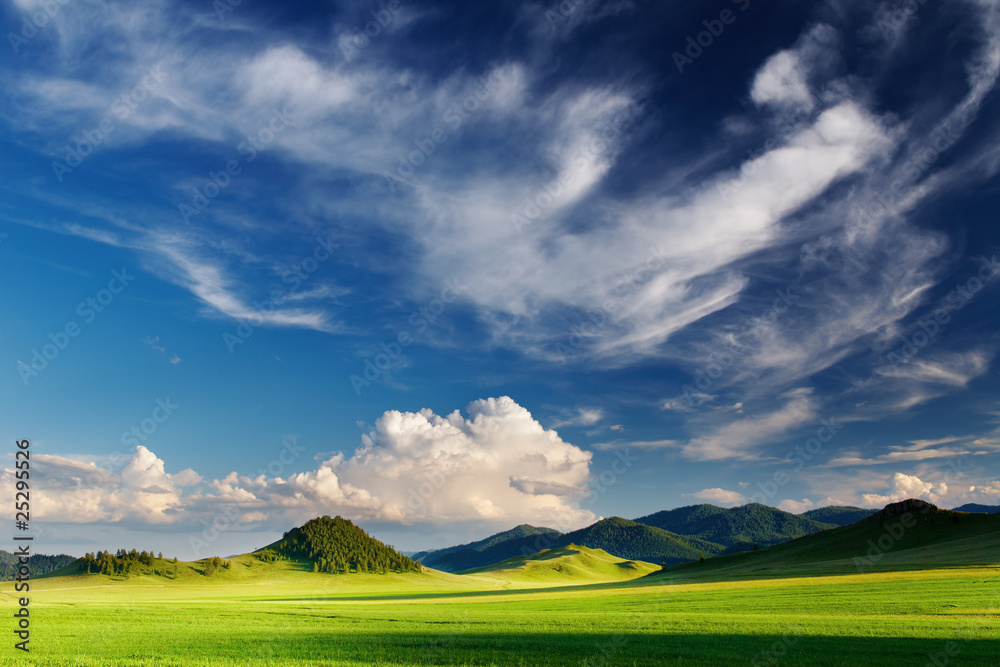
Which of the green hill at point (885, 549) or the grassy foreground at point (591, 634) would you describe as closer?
the grassy foreground at point (591, 634)

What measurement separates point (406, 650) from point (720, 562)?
11926 cm

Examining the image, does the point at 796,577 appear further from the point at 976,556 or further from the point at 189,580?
the point at 189,580

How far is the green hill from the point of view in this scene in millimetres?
79625

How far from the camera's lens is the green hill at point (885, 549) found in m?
79.6

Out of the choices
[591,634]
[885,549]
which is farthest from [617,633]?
[885,549]

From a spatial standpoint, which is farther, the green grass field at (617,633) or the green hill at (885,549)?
the green hill at (885,549)

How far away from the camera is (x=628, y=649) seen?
24641mm

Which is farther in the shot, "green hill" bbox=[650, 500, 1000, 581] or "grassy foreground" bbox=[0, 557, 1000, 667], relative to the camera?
"green hill" bbox=[650, 500, 1000, 581]

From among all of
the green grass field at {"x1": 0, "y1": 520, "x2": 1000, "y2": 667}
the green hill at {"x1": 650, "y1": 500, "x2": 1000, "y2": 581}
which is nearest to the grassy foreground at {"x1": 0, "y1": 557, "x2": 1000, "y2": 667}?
the green grass field at {"x1": 0, "y1": 520, "x2": 1000, "y2": 667}

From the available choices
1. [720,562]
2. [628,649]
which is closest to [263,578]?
[720,562]

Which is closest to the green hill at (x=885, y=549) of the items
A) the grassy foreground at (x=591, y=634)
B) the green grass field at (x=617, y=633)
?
the green grass field at (x=617, y=633)

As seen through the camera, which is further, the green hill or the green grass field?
the green hill

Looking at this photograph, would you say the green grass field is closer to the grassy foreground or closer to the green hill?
the grassy foreground

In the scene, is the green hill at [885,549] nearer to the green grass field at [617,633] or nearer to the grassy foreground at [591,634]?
the green grass field at [617,633]
